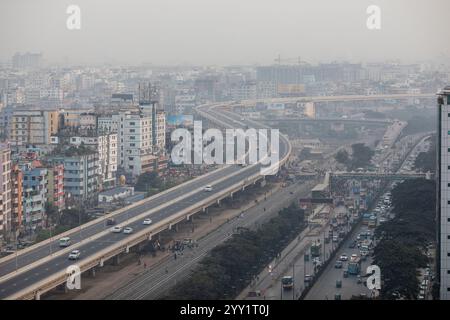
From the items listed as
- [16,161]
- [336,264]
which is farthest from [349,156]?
[336,264]

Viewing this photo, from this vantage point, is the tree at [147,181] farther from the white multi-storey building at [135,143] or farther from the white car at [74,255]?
the white car at [74,255]

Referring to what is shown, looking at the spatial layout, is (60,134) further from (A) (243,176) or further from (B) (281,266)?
(B) (281,266)

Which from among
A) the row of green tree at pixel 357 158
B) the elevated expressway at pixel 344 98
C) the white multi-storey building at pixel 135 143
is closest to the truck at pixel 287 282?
the white multi-storey building at pixel 135 143

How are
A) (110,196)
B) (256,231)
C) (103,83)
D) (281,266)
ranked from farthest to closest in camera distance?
(103,83) → (110,196) → (256,231) → (281,266)

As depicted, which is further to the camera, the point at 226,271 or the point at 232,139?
the point at 232,139

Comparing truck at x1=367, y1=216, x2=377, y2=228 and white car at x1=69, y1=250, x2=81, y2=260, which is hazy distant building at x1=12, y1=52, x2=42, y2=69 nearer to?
truck at x1=367, y1=216, x2=377, y2=228
